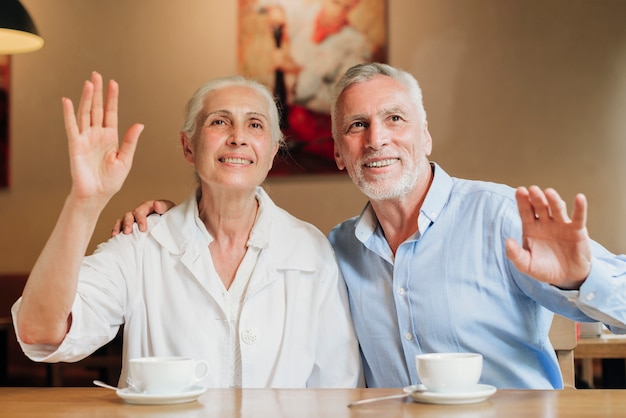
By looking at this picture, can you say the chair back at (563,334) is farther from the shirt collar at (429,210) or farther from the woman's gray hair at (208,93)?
the woman's gray hair at (208,93)

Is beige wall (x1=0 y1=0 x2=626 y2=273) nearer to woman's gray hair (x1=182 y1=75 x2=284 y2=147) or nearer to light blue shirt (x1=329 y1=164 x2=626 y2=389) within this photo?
woman's gray hair (x1=182 y1=75 x2=284 y2=147)

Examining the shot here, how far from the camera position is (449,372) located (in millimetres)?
1234

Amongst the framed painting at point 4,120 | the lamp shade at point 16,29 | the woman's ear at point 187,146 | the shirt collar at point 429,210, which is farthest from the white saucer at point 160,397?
the framed painting at point 4,120

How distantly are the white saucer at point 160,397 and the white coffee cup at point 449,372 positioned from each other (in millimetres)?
389

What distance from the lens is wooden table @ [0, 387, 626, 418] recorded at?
116cm

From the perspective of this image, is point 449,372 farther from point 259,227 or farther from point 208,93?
point 208,93

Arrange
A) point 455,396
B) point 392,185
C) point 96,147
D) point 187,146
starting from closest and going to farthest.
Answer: point 455,396
point 96,147
point 392,185
point 187,146

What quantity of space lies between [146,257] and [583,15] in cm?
378

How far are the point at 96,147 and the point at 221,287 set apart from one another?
54 cm

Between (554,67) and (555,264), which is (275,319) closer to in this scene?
(555,264)

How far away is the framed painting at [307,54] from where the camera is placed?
16.2 ft

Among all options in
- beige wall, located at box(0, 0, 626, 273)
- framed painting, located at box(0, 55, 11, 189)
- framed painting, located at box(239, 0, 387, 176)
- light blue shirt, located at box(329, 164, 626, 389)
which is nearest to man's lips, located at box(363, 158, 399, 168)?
light blue shirt, located at box(329, 164, 626, 389)

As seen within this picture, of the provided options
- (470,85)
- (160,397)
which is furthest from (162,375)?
(470,85)

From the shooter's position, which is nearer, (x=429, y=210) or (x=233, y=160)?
(x=429, y=210)
